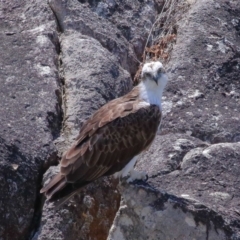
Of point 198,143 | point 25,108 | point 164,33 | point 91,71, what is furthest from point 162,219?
point 164,33

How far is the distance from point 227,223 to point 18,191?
205cm

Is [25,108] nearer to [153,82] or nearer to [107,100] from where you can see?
[107,100]

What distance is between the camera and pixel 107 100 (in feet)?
32.9

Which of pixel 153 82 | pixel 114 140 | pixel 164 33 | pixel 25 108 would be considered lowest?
pixel 164 33

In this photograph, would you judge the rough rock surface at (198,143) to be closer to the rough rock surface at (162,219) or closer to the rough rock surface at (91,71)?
the rough rock surface at (162,219)

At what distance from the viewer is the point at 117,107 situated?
352 inches

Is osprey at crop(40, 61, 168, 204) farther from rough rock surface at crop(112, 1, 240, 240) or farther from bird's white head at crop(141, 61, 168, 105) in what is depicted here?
rough rock surface at crop(112, 1, 240, 240)

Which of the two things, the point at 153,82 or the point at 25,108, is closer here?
the point at 153,82

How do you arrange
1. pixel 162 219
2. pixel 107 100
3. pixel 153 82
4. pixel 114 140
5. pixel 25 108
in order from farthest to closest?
pixel 107 100 < pixel 25 108 < pixel 153 82 < pixel 114 140 < pixel 162 219

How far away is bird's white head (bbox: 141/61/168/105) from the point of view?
908 cm

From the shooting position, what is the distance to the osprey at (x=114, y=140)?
8.64 meters

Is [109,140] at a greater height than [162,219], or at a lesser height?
greater

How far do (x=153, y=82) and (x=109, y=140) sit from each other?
0.75 metres

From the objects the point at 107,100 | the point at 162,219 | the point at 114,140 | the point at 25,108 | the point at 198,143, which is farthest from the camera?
the point at 107,100
